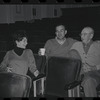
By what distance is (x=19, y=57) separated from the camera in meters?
3.16

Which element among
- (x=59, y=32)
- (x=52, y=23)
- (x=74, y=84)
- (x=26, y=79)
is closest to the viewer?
(x=26, y=79)

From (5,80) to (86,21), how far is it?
27.2 feet

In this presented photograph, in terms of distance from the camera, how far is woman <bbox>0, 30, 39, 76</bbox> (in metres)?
3.11

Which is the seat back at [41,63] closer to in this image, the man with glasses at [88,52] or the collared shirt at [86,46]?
the man with glasses at [88,52]

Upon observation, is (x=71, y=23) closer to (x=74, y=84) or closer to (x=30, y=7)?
(x=30, y=7)

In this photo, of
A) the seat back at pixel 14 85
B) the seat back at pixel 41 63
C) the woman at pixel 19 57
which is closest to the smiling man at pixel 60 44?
the seat back at pixel 41 63

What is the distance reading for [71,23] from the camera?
968 cm

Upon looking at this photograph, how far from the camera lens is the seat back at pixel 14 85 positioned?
6.13 ft

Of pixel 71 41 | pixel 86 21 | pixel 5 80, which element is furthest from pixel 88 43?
pixel 86 21

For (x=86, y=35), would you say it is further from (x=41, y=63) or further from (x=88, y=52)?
(x=41, y=63)

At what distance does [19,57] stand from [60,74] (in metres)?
0.54

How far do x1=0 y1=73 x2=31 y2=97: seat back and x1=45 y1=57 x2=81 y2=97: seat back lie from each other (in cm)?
110

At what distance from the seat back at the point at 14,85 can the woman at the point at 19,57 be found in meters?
1.11

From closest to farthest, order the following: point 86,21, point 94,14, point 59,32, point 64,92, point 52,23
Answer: point 64,92, point 59,32, point 52,23, point 86,21, point 94,14
